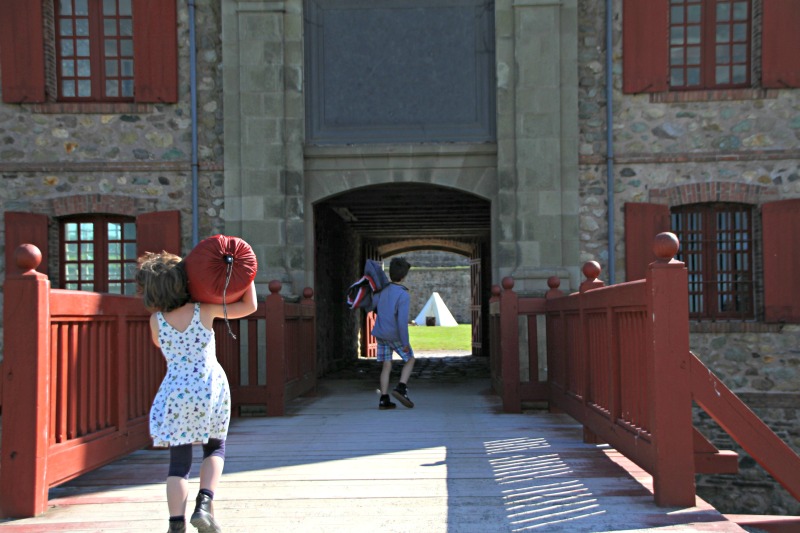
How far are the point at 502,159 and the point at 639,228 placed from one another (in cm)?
191

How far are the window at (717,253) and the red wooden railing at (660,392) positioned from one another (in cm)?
554

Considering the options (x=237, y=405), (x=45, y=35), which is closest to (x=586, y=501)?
(x=237, y=405)

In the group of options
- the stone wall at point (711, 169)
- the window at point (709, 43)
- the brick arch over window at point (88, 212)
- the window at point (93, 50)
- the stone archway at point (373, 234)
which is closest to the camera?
the stone wall at point (711, 169)

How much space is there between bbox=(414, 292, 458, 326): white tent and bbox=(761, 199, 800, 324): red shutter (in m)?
26.5

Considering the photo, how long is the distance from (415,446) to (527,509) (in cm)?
205

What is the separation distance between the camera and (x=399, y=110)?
1067 centimetres

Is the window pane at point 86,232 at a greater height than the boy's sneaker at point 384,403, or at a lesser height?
greater

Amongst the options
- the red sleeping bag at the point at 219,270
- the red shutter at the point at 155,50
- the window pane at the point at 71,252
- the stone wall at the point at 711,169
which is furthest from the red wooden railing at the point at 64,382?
the stone wall at the point at 711,169

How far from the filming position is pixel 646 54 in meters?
10.6

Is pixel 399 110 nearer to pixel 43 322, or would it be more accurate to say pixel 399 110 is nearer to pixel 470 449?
pixel 470 449

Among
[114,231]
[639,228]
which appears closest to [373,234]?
[114,231]

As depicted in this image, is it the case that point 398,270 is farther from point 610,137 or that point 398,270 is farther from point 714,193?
point 714,193

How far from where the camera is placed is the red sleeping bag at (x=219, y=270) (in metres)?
3.71

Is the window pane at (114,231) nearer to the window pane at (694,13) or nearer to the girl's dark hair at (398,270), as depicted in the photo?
the girl's dark hair at (398,270)
